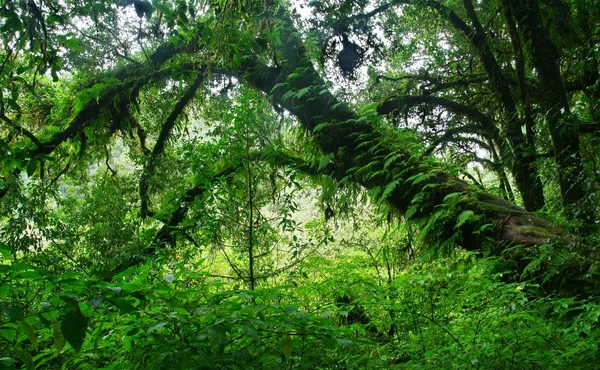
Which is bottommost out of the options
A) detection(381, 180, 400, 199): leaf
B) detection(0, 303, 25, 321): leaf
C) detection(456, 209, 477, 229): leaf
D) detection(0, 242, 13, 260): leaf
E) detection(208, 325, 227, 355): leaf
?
detection(208, 325, 227, 355): leaf

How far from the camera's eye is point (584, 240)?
3668 millimetres

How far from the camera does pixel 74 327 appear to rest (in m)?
1.27

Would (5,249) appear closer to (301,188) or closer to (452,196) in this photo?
(452,196)

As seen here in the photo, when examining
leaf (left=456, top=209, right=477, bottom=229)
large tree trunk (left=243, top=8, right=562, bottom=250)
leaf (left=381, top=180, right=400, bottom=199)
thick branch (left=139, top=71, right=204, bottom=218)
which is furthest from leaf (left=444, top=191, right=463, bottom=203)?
thick branch (left=139, top=71, right=204, bottom=218)

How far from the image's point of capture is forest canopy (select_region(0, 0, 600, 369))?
2.15 m

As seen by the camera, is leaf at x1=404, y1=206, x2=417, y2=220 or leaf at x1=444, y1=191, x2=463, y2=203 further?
leaf at x1=404, y1=206, x2=417, y2=220

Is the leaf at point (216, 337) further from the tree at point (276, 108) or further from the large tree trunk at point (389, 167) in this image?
the large tree trunk at point (389, 167)

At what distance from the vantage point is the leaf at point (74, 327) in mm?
1241

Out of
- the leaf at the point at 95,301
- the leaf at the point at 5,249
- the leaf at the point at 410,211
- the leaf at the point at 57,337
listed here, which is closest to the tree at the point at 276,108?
the leaf at the point at 410,211

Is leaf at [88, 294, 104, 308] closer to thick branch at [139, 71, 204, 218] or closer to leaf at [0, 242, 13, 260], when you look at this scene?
leaf at [0, 242, 13, 260]

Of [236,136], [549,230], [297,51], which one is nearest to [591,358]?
[549,230]

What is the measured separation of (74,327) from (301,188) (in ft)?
17.0

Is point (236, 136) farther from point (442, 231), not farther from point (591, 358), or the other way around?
point (591, 358)

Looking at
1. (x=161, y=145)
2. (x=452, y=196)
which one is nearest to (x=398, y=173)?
(x=452, y=196)
